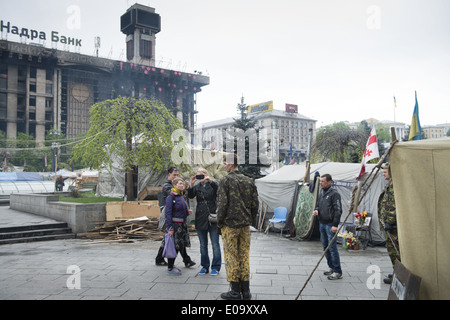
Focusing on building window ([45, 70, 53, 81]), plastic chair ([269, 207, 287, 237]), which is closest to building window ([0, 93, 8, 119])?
building window ([45, 70, 53, 81])

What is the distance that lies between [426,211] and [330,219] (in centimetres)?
351

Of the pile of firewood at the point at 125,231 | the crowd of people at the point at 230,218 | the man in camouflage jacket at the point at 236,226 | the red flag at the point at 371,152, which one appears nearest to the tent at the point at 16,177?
the pile of firewood at the point at 125,231

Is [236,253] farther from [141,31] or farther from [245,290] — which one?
[141,31]

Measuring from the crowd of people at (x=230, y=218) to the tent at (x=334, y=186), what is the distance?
15.5 ft

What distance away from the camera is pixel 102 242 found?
425 inches

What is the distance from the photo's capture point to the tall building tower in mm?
103500

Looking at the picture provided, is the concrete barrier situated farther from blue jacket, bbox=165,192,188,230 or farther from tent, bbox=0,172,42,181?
tent, bbox=0,172,42,181

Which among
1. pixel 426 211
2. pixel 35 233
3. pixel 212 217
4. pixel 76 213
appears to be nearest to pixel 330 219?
pixel 212 217

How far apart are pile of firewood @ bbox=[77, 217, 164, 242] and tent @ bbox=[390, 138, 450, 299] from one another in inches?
350

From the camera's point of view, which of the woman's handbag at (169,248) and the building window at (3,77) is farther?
the building window at (3,77)

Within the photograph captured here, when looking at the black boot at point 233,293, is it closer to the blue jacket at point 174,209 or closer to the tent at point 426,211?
the blue jacket at point 174,209

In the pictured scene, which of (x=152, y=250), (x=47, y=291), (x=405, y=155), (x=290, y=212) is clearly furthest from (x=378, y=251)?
(x=47, y=291)

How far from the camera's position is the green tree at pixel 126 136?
582 inches
